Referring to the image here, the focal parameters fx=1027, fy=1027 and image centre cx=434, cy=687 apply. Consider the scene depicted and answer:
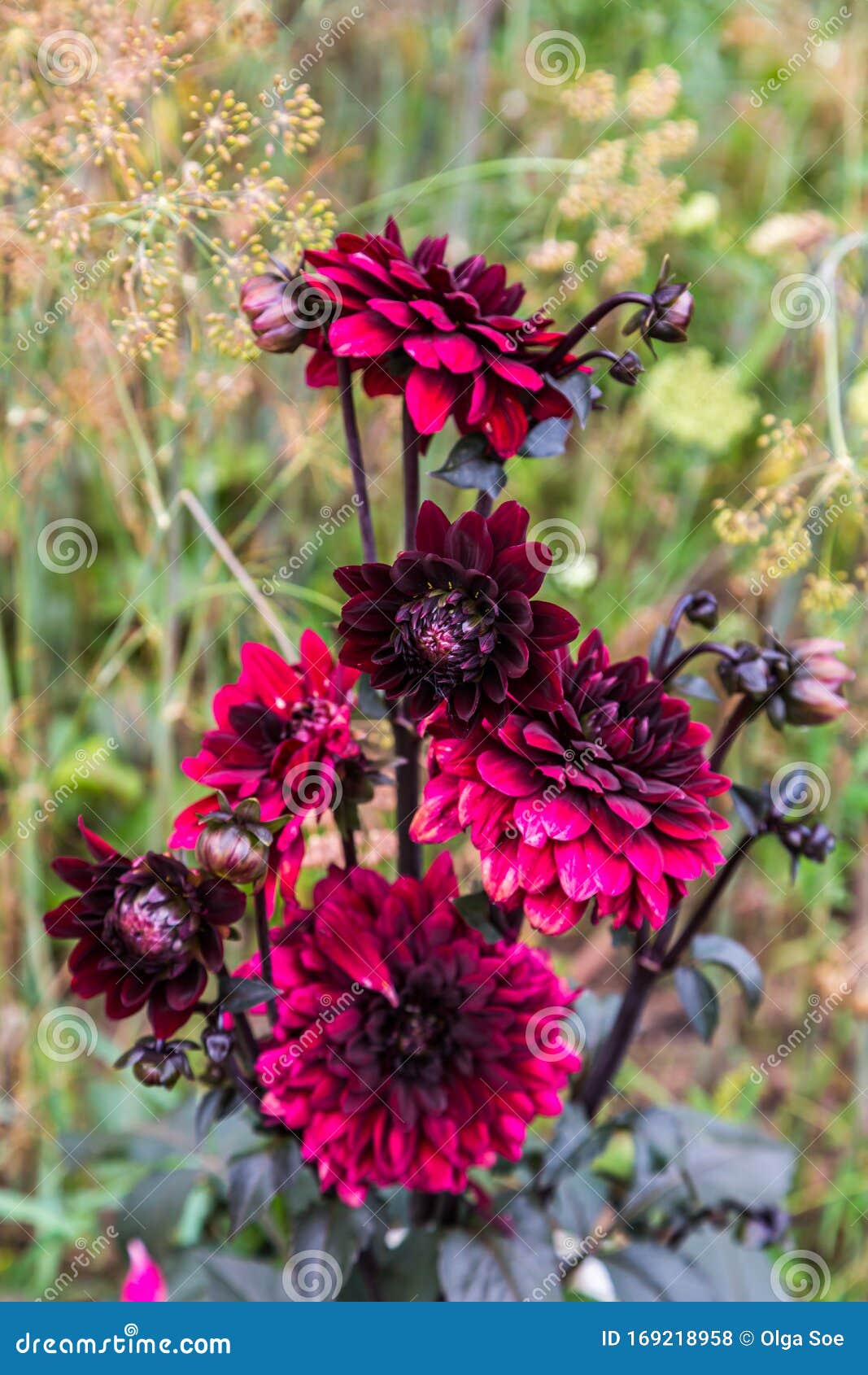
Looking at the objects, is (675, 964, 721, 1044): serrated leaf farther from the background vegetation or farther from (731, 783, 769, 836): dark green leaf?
the background vegetation

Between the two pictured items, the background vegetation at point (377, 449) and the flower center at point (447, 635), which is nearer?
the flower center at point (447, 635)

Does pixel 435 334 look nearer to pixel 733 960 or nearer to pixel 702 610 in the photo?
pixel 702 610

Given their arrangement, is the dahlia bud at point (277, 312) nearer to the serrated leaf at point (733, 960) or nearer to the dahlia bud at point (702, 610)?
the dahlia bud at point (702, 610)

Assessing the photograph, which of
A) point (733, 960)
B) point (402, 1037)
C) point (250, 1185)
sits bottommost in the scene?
point (250, 1185)

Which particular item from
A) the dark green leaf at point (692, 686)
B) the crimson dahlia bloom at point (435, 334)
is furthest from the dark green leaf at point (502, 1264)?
the crimson dahlia bloom at point (435, 334)

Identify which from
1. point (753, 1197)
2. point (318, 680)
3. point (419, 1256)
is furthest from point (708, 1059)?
point (318, 680)

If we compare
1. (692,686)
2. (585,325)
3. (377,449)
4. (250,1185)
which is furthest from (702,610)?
(377,449)
